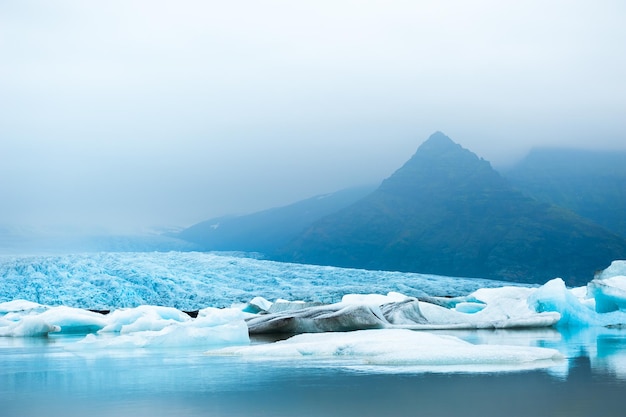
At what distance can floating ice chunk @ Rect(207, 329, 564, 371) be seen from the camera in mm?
4914

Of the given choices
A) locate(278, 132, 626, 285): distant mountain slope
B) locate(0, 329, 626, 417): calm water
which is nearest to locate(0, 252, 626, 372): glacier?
locate(0, 329, 626, 417): calm water

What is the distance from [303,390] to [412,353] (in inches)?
62.0

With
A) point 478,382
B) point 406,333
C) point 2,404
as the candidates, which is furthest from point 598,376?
point 2,404

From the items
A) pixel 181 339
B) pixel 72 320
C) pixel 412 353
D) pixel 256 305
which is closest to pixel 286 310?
pixel 256 305

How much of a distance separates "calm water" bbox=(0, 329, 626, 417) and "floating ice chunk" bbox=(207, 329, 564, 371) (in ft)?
0.92

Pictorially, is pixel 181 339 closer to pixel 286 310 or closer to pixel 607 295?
pixel 286 310

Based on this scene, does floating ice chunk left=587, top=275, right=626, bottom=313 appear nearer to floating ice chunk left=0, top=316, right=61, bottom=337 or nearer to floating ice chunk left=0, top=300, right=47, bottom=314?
floating ice chunk left=0, top=316, right=61, bottom=337

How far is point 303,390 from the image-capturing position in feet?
12.5

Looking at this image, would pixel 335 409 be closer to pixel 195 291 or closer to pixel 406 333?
pixel 406 333

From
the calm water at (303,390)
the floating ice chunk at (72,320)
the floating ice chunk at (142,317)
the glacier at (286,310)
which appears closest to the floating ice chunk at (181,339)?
the glacier at (286,310)

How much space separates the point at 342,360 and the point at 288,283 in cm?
2237

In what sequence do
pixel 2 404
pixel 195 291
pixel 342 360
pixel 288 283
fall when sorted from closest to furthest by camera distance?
Result: pixel 2 404, pixel 342 360, pixel 195 291, pixel 288 283

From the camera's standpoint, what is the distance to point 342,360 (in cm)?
558

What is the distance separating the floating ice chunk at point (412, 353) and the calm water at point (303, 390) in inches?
11.1
